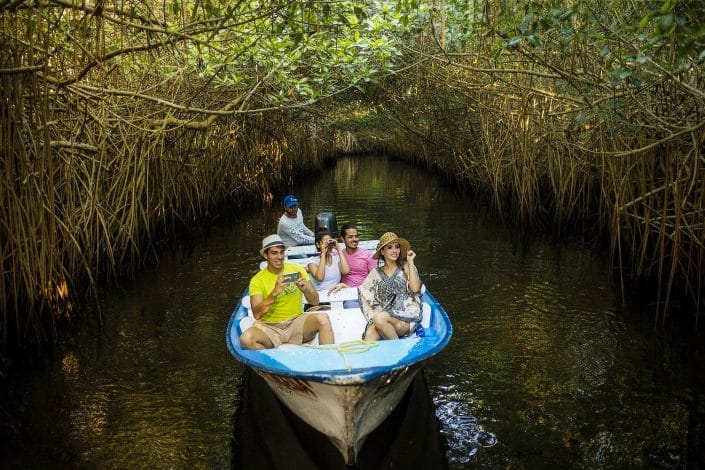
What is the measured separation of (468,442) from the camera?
15.5 ft

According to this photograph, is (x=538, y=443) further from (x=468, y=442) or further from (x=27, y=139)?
(x=27, y=139)

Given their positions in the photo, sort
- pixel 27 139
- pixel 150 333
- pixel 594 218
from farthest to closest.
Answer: pixel 594 218 → pixel 150 333 → pixel 27 139

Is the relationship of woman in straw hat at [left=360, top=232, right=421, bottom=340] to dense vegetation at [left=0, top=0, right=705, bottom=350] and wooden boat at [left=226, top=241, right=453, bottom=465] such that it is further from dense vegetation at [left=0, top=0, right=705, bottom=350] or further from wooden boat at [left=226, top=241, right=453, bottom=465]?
dense vegetation at [left=0, top=0, right=705, bottom=350]

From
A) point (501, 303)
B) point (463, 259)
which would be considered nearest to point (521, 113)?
point (463, 259)

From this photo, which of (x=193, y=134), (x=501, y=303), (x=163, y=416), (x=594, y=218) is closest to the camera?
(x=163, y=416)

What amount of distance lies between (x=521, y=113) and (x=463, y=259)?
389 centimetres

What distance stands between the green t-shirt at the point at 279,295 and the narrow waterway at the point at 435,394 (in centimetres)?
79

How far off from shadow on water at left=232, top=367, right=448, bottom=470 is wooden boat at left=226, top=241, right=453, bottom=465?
9.7 inches

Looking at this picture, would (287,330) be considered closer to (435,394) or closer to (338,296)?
(338,296)

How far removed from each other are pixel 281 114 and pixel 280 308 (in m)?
15.4

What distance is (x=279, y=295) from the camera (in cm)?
532

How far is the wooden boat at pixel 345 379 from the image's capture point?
4.04m

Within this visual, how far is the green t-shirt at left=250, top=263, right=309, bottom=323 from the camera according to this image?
5.27 m

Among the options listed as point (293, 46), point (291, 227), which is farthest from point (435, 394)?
point (293, 46)
